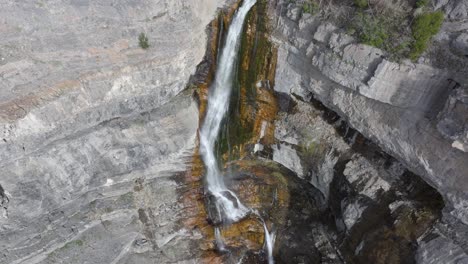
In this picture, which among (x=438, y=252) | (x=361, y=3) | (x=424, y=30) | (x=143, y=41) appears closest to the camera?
(x=438, y=252)

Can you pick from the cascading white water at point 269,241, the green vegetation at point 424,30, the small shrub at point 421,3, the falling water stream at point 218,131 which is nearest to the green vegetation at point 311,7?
the falling water stream at point 218,131

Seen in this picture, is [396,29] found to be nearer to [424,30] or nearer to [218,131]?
[424,30]

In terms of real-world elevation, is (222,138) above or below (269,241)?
above

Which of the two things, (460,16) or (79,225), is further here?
(79,225)

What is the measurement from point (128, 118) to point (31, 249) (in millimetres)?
5527

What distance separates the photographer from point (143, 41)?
42.7 feet

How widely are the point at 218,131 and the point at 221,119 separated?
541 mm

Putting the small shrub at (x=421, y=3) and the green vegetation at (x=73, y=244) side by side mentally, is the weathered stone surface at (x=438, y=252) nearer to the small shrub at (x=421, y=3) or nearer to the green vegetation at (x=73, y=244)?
the small shrub at (x=421, y=3)

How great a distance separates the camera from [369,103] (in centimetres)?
1225

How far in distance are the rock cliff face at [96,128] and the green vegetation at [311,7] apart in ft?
12.1

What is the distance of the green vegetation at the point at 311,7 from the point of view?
13.1 metres

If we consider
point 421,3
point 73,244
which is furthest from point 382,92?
point 73,244

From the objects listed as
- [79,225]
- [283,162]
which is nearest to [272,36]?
[283,162]

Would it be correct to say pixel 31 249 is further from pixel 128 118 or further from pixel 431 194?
pixel 431 194
